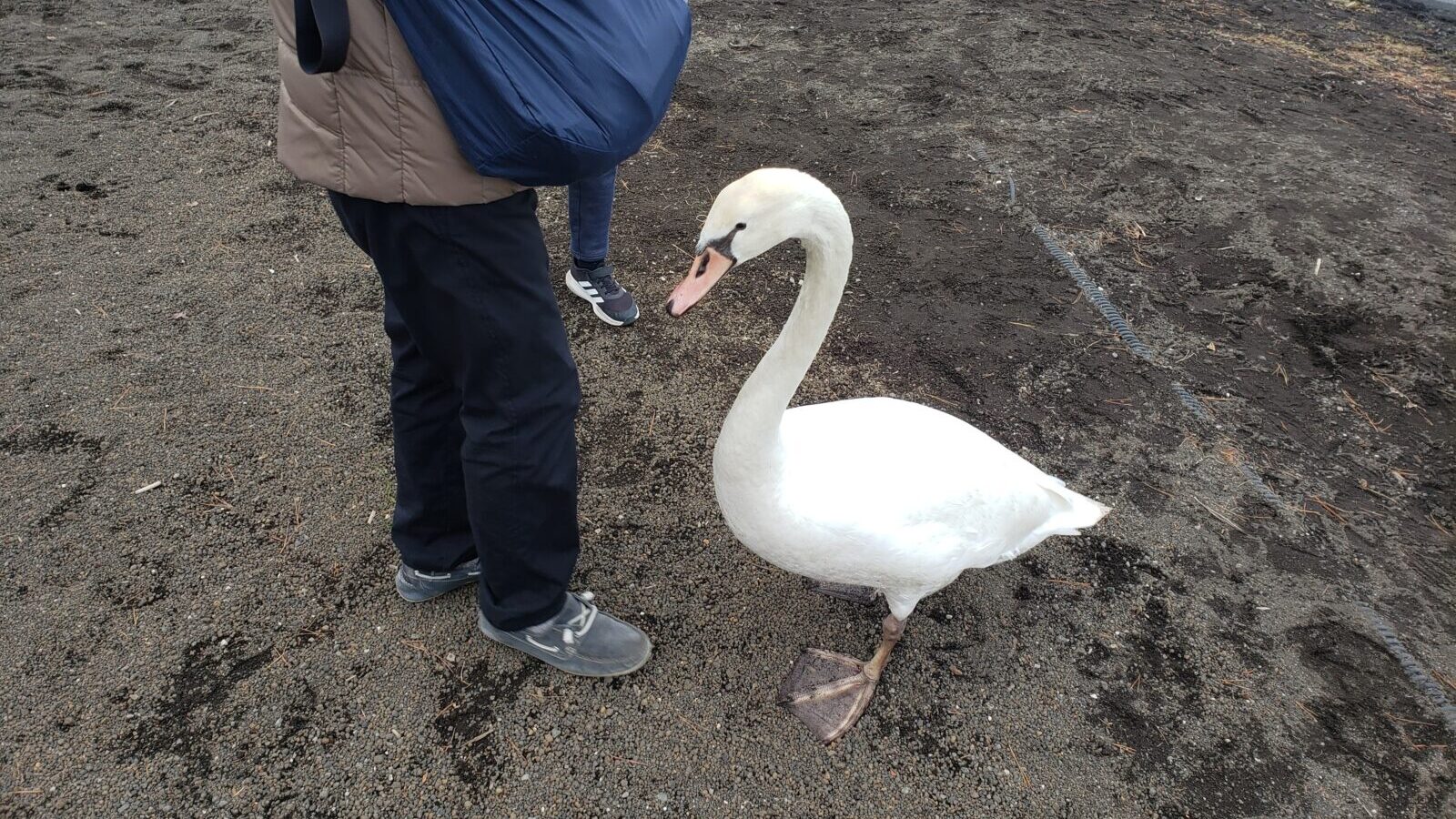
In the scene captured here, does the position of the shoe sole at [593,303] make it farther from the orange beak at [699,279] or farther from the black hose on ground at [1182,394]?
the black hose on ground at [1182,394]

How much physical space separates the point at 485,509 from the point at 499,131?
3.11 ft

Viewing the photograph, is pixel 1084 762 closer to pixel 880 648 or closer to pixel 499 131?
pixel 880 648

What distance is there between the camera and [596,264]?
3.63 meters

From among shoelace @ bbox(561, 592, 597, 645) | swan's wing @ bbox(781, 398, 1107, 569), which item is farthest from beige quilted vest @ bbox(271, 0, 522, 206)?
shoelace @ bbox(561, 592, 597, 645)

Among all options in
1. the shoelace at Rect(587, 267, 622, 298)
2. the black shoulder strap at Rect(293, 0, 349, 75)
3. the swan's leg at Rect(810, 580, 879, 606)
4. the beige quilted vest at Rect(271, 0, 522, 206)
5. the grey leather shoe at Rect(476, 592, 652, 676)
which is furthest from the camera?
the shoelace at Rect(587, 267, 622, 298)

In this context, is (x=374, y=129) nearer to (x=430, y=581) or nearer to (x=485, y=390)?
(x=485, y=390)

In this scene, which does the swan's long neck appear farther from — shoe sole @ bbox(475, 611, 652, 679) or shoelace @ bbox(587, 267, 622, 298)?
shoelace @ bbox(587, 267, 622, 298)

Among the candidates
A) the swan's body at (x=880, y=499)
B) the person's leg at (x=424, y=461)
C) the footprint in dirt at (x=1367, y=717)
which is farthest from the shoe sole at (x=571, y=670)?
the footprint in dirt at (x=1367, y=717)

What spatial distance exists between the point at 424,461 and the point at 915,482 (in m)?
1.37

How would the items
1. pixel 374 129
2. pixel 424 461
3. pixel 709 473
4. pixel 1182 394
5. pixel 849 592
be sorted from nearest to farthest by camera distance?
pixel 374 129 → pixel 424 461 → pixel 849 592 → pixel 709 473 → pixel 1182 394

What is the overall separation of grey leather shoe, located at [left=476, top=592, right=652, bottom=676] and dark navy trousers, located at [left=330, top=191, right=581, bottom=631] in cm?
6

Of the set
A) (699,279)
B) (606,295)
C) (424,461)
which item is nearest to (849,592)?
(699,279)

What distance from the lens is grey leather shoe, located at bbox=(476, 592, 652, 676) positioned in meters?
2.30

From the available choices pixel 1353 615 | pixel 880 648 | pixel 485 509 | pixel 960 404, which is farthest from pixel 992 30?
pixel 485 509
